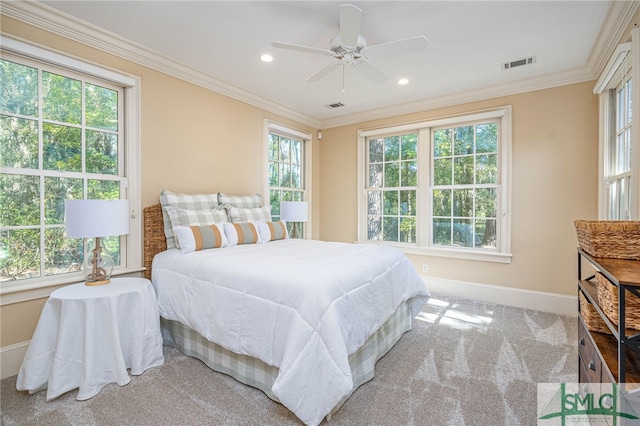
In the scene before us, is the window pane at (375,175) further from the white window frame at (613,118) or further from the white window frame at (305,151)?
the white window frame at (613,118)

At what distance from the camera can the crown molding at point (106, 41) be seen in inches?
85.7

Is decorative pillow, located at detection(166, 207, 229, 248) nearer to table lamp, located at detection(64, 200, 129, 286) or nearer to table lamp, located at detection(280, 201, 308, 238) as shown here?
table lamp, located at detection(64, 200, 129, 286)

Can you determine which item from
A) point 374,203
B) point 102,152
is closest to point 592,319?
→ point 374,203

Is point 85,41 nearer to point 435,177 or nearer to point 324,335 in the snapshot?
point 324,335

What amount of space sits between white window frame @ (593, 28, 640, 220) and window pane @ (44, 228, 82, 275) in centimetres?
421

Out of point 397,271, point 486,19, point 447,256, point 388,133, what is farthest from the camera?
point 388,133

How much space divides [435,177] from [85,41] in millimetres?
4133

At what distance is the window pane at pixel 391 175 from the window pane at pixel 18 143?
13.3 ft

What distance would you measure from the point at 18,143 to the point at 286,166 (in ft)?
9.98

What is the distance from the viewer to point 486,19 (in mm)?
2373

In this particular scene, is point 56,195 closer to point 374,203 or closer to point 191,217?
point 191,217

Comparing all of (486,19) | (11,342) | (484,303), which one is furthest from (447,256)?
(11,342)

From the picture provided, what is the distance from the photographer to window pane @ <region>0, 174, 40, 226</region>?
216cm

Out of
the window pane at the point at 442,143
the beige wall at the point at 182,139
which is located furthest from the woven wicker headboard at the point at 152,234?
the window pane at the point at 442,143
